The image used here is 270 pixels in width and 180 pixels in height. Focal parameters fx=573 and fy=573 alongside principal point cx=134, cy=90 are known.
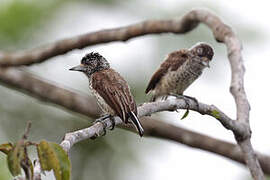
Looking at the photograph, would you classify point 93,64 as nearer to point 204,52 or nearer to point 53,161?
point 204,52

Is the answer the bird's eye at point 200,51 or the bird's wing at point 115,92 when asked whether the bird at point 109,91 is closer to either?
the bird's wing at point 115,92

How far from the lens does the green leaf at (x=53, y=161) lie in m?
2.21

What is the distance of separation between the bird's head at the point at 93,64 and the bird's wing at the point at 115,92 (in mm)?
175

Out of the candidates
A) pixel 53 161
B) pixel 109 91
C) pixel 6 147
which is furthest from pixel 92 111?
pixel 53 161

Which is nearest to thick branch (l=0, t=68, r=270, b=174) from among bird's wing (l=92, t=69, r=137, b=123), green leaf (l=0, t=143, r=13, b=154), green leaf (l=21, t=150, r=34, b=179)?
bird's wing (l=92, t=69, r=137, b=123)

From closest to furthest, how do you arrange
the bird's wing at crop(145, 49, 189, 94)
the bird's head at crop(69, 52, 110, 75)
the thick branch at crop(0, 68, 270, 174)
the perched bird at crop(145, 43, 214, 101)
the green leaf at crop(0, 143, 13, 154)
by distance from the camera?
the green leaf at crop(0, 143, 13, 154) < the bird's head at crop(69, 52, 110, 75) < the perched bird at crop(145, 43, 214, 101) < the bird's wing at crop(145, 49, 189, 94) < the thick branch at crop(0, 68, 270, 174)

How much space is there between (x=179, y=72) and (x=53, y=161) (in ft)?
10.2

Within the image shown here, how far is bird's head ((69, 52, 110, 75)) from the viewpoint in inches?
178

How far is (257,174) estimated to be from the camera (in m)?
3.70

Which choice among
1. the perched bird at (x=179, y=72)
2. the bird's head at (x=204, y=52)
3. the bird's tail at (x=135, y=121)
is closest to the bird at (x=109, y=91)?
the bird's tail at (x=135, y=121)

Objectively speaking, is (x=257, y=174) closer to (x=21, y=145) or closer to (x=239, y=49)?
(x=239, y=49)

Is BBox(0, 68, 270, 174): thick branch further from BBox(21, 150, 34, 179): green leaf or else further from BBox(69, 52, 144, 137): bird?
BBox(21, 150, 34, 179): green leaf

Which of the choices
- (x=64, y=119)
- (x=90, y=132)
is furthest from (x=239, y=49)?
(x=64, y=119)

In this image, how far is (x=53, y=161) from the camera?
222 centimetres
